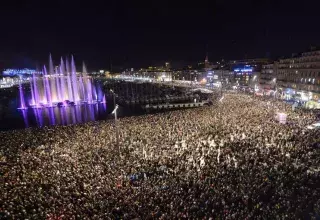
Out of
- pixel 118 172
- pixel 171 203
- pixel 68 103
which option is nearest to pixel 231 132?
pixel 118 172

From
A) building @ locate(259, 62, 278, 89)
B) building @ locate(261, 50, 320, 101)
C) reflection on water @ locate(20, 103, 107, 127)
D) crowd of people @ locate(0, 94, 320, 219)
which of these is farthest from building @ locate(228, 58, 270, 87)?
crowd of people @ locate(0, 94, 320, 219)

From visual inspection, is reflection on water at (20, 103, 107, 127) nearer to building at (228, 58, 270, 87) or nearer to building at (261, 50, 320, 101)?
building at (261, 50, 320, 101)

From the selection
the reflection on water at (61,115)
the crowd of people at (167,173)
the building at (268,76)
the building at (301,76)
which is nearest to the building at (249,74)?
the building at (268,76)

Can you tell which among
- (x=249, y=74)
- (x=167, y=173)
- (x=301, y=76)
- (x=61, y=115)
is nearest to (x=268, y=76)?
(x=249, y=74)

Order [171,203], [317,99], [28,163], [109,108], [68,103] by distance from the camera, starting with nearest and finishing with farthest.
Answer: [171,203]
[28,163]
[317,99]
[109,108]
[68,103]

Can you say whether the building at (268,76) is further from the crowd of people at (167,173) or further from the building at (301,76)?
the crowd of people at (167,173)

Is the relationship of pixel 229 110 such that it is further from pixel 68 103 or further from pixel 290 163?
pixel 68 103
